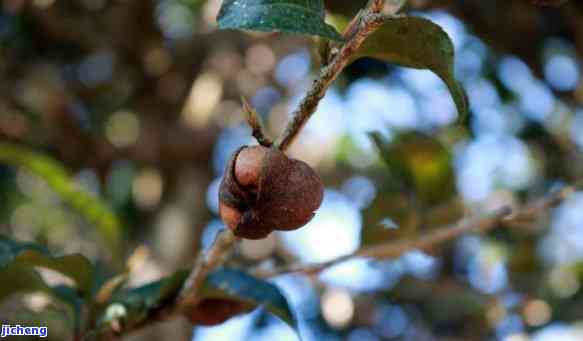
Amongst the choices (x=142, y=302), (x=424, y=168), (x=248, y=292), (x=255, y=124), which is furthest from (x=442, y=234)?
(x=255, y=124)

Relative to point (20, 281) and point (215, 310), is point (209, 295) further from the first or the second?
point (20, 281)

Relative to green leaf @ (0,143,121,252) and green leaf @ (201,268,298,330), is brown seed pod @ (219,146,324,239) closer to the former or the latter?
green leaf @ (201,268,298,330)

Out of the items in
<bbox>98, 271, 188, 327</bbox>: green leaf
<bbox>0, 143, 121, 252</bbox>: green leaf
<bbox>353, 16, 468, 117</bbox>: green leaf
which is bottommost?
<bbox>0, 143, 121, 252</bbox>: green leaf

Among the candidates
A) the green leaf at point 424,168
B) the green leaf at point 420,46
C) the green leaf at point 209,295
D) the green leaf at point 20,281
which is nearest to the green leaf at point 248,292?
the green leaf at point 209,295

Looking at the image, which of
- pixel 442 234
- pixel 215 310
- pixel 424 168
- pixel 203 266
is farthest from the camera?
pixel 424 168

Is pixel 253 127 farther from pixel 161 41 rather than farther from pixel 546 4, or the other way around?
pixel 161 41

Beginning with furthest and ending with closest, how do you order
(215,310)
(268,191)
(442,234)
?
(442,234), (215,310), (268,191)

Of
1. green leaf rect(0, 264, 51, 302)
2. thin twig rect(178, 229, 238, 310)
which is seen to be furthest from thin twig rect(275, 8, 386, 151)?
green leaf rect(0, 264, 51, 302)

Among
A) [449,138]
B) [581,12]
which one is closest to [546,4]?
[581,12]
